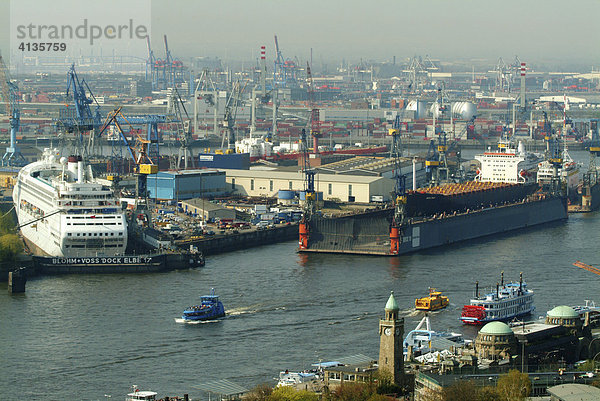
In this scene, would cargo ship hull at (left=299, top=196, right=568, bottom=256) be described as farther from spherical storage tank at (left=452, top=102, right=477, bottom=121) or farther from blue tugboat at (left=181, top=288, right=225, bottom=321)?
spherical storage tank at (left=452, top=102, right=477, bottom=121)

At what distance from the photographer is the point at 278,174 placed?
111 ft

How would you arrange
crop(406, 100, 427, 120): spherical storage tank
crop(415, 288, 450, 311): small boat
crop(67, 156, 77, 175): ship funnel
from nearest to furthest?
crop(415, 288, 450, 311): small boat < crop(67, 156, 77, 175): ship funnel < crop(406, 100, 427, 120): spherical storage tank

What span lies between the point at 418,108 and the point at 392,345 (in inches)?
2313

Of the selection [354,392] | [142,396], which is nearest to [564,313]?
[354,392]

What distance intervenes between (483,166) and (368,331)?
18.4m

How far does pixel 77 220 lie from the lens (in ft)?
75.2

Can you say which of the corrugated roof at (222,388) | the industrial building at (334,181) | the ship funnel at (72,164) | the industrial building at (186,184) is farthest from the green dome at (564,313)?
the industrial building at (186,184)

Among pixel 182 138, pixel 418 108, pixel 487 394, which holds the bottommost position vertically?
pixel 487 394

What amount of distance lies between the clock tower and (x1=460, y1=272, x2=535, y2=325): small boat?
16.7ft

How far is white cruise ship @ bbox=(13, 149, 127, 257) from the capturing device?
74.8 feet

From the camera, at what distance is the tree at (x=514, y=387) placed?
1297cm

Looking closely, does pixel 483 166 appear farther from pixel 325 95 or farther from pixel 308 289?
pixel 325 95

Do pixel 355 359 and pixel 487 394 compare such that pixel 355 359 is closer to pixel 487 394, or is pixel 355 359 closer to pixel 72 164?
pixel 487 394

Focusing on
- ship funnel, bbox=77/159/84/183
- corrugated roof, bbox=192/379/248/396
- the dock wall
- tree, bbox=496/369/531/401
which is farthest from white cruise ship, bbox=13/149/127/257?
tree, bbox=496/369/531/401
